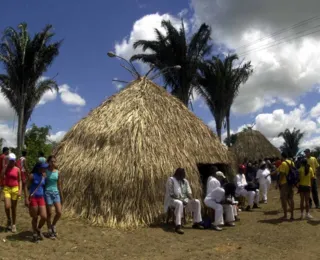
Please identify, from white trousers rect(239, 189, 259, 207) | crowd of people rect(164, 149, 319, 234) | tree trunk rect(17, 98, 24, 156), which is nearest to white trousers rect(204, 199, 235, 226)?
crowd of people rect(164, 149, 319, 234)

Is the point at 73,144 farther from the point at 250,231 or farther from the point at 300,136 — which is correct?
the point at 300,136

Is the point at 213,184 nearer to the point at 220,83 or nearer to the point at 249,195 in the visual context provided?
the point at 249,195

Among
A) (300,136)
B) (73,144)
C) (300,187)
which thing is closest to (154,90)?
(73,144)

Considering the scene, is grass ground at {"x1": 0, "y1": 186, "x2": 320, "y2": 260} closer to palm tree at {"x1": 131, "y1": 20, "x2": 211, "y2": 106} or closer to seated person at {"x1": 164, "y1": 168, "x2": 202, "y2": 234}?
seated person at {"x1": 164, "y1": 168, "x2": 202, "y2": 234}

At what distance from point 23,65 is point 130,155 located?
33.1 ft

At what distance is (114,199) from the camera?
29.3 ft

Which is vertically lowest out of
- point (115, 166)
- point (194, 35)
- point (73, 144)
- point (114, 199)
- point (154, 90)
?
point (114, 199)

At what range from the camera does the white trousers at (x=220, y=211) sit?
890cm

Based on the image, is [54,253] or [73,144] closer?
[54,253]

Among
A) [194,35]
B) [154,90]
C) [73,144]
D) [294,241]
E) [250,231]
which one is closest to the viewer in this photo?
[294,241]

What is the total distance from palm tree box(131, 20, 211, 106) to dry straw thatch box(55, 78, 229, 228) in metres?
8.89

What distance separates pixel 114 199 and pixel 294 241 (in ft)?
13.0

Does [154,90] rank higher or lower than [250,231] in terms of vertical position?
higher

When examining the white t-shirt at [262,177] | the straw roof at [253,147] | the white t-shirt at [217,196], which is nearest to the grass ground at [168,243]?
the white t-shirt at [217,196]
